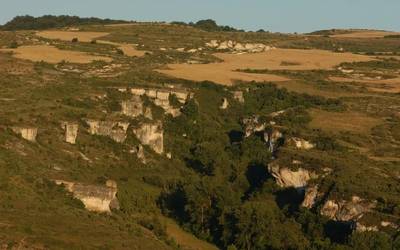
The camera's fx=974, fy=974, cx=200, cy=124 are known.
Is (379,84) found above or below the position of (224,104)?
above

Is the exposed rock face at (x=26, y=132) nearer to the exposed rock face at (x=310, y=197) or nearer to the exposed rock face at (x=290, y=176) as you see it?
the exposed rock face at (x=290, y=176)

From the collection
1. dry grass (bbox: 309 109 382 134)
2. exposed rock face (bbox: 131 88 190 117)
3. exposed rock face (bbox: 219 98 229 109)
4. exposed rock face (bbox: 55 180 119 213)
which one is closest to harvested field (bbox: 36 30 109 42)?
exposed rock face (bbox: 219 98 229 109)

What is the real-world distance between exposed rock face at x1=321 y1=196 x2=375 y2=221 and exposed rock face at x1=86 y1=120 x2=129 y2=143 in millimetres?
25359

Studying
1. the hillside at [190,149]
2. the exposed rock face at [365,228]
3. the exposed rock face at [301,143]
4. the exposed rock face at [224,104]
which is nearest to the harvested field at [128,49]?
the hillside at [190,149]

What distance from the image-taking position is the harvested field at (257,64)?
428ft

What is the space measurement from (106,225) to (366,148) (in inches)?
1412

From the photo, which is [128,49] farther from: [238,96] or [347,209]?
[347,209]

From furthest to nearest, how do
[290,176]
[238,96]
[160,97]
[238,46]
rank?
1. [238,46]
2. [238,96]
3. [160,97]
4. [290,176]

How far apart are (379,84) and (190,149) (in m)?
47.2

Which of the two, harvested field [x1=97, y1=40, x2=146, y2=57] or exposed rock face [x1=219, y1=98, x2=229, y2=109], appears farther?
harvested field [x1=97, y1=40, x2=146, y2=57]

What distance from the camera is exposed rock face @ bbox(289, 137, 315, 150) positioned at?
8541cm

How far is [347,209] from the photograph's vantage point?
213 feet

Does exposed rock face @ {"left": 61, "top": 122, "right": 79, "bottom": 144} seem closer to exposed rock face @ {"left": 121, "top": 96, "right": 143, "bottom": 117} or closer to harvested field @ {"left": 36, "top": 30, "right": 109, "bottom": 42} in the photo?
exposed rock face @ {"left": 121, "top": 96, "right": 143, "bottom": 117}

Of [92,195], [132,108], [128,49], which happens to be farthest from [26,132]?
[128,49]
